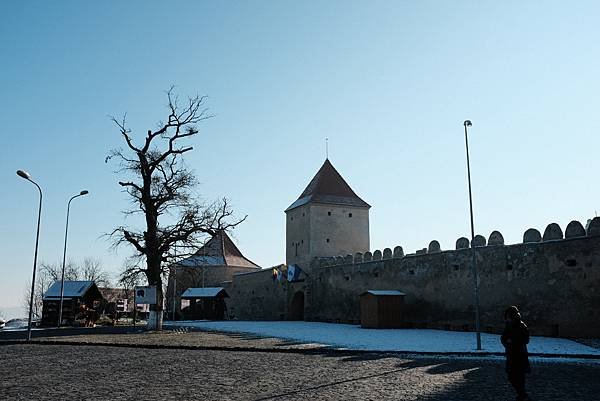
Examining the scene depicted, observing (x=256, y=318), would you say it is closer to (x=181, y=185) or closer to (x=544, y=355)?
(x=181, y=185)

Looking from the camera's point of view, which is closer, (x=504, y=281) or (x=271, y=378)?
(x=271, y=378)

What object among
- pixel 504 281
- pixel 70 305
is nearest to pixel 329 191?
pixel 70 305

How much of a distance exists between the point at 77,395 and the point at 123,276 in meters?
17.9

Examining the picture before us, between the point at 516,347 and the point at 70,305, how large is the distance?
3091 cm

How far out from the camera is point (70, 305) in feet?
109

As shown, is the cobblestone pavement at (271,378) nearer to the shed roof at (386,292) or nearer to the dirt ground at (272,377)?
the dirt ground at (272,377)

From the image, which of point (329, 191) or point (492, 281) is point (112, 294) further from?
point (492, 281)

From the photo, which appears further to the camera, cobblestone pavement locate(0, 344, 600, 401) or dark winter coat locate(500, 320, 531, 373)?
cobblestone pavement locate(0, 344, 600, 401)

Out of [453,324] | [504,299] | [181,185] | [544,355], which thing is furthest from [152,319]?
[544,355]

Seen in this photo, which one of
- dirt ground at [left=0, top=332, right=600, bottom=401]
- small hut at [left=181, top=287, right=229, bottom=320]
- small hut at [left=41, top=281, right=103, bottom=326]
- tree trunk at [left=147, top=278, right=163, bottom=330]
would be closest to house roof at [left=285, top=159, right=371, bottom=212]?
small hut at [left=181, top=287, right=229, bottom=320]

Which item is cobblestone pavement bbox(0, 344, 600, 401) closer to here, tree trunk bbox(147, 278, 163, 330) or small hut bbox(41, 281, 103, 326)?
tree trunk bbox(147, 278, 163, 330)

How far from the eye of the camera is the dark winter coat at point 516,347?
7.88m

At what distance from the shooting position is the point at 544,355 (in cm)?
1355

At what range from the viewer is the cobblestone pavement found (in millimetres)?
8156
